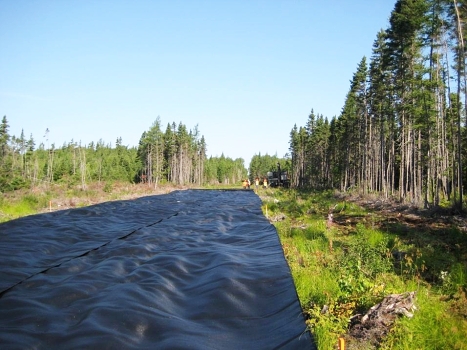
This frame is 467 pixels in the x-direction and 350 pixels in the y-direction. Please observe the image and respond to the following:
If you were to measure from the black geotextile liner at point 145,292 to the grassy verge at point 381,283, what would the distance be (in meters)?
0.34

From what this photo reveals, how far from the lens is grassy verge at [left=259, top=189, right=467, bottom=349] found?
12.6 ft

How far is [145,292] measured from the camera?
5379 mm

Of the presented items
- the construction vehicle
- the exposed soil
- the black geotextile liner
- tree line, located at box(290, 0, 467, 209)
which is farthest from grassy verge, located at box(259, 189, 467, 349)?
the construction vehicle

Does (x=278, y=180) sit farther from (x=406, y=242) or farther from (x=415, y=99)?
(x=406, y=242)

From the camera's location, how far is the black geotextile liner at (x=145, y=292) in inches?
156

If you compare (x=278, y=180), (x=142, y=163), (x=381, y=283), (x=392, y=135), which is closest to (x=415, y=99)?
(x=392, y=135)

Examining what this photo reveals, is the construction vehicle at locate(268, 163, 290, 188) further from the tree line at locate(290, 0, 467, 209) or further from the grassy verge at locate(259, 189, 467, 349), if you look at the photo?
the grassy verge at locate(259, 189, 467, 349)

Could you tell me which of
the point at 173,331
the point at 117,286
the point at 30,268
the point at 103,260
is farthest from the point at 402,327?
the point at 30,268

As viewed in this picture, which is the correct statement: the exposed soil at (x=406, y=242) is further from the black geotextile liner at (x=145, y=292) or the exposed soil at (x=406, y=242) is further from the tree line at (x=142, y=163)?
the tree line at (x=142, y=163)

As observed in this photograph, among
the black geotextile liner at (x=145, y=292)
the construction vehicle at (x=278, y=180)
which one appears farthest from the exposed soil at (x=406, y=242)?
the construction vehicle at (x=278, y=180)

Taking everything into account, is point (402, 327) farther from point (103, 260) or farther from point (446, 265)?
point (103, 260)

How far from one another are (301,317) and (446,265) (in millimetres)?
4121

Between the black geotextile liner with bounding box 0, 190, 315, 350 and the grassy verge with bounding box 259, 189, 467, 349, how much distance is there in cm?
34

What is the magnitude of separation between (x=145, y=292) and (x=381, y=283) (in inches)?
147
